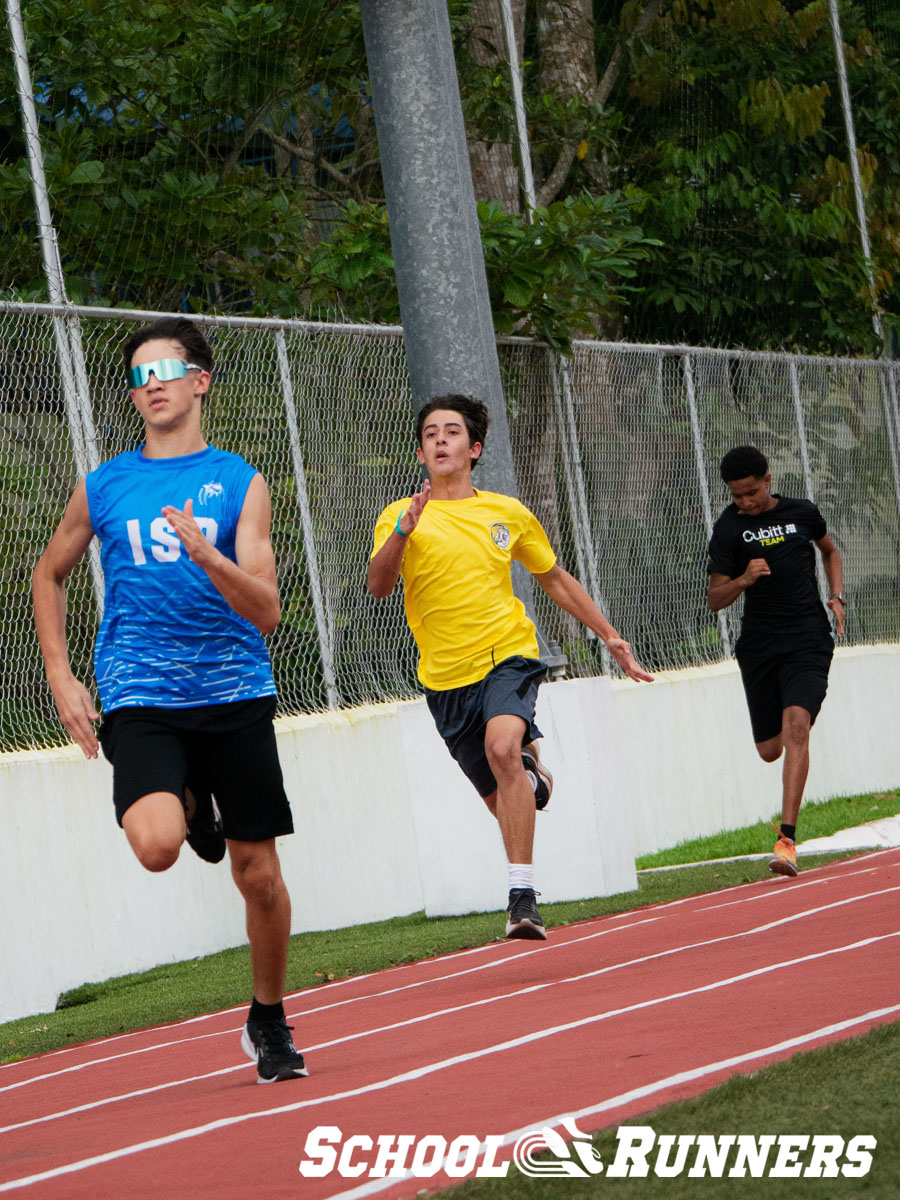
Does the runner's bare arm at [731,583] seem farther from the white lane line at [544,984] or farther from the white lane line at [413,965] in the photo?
the white lane line at [544,984]

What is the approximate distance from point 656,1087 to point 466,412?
3.88m

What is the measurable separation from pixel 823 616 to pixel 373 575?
396cm

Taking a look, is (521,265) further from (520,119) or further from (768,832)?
(768,832)

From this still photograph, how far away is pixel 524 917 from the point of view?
7.28 metres

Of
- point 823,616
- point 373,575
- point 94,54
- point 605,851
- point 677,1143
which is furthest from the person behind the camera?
point 94,54

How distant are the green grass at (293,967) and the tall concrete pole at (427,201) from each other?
256 centimetres

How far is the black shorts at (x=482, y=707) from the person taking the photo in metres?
7.68

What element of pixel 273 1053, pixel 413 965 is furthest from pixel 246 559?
pixel 413 965

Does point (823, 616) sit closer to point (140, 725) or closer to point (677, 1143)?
point (140, 725)

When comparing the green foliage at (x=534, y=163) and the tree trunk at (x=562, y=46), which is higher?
the tree trunk at (x=562, y=46)

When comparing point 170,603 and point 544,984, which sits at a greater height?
point 170,603

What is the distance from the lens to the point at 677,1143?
12.5ft

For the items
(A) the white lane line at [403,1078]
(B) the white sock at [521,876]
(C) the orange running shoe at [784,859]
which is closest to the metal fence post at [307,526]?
(C) the orange running shoe at [784,859]

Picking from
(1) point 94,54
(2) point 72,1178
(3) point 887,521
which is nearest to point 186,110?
(1) point 94,54
